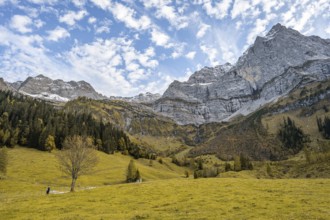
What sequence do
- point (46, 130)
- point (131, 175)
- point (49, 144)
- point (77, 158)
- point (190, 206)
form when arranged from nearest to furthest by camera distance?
1. point (190, 206)
2. point (77, 158)
3. point (131, 175)
4. point (49, 144)
5. point (46, 130)

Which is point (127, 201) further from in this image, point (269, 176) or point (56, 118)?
point (56, 118)

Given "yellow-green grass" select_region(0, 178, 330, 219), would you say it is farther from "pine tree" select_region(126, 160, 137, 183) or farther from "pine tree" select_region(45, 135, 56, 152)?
"pine tree" select_region(45, 135, 56, 152)

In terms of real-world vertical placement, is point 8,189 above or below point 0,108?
below

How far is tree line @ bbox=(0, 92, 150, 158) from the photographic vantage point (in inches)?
5472

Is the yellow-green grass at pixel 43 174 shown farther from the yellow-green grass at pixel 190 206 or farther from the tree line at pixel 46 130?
the yellow-green grass at pixel 190 206

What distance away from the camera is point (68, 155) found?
6350cm

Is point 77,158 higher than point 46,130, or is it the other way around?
point 46,130

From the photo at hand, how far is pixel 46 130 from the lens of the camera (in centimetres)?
14538

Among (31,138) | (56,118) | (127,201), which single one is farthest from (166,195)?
(56,118)

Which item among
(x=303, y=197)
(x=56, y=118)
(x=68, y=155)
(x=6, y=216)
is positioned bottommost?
(x=6, y=216)

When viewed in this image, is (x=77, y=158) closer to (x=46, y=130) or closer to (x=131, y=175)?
(x=131, y=175)

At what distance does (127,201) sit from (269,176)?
83.7 meters

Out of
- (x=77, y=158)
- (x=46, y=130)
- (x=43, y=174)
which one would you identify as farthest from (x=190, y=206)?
(x=46, y=130)

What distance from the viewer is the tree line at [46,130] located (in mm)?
139000
